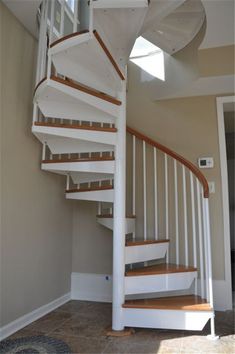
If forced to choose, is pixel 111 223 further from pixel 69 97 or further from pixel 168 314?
pixel 69 97

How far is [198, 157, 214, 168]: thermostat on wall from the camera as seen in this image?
3.14 metres

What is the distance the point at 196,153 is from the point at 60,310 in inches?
87.4

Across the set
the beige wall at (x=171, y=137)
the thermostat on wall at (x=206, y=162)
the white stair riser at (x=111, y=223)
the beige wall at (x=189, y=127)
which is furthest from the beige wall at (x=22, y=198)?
the thermostat on wall at (x=206, y=162)

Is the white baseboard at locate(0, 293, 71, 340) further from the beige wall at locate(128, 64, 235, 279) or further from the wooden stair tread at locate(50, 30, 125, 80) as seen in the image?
the wooden stair tread at locate(50, 30, 125, 80)

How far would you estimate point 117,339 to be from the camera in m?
2.19

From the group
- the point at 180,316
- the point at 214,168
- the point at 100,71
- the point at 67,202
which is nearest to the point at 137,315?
the point at 180,316

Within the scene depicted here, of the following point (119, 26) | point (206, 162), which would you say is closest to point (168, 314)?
point (206, 162)

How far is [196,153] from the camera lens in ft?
10.6

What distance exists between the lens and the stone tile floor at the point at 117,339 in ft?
6.66

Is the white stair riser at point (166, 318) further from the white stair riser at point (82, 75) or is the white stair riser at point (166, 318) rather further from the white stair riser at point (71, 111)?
the white stair riser at point (82, 75)

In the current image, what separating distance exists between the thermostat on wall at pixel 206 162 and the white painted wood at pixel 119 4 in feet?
5.68

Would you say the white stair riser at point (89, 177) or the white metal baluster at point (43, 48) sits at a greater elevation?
the white metal baluster at point (43, 48)

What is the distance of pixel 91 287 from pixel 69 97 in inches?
84.6

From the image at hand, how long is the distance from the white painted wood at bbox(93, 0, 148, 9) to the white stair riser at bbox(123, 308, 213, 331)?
2.31m
